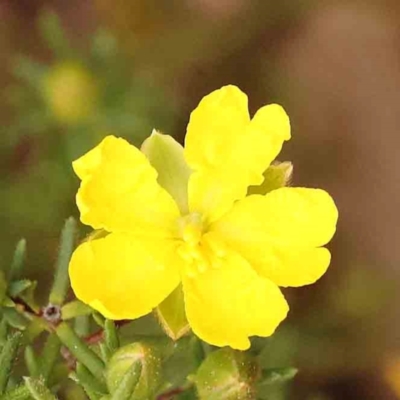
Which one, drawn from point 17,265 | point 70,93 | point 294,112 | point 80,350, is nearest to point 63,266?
point 17,265

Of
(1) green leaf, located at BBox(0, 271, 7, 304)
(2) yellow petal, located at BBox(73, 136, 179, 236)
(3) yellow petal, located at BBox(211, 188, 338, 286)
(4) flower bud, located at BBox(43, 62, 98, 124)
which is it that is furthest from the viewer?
(4) flower bud, located at BBox(43, 62, 98, 124)

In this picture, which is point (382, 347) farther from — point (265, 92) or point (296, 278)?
point (296, 278)

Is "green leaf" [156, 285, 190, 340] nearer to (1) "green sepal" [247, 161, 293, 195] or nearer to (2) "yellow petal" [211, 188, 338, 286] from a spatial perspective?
(2) "yellow petal" [211, 188, 338, 286]

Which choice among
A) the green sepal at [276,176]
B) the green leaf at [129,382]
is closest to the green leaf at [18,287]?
the green leaf at [129,382]

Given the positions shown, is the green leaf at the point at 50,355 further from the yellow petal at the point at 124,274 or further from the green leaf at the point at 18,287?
the yellow petal at the point at 124,274

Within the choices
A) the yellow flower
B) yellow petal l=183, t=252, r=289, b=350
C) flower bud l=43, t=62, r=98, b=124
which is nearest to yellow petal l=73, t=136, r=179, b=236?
the yellow flower

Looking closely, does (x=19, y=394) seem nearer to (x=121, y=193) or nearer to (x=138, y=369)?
(x=138, y=369)
